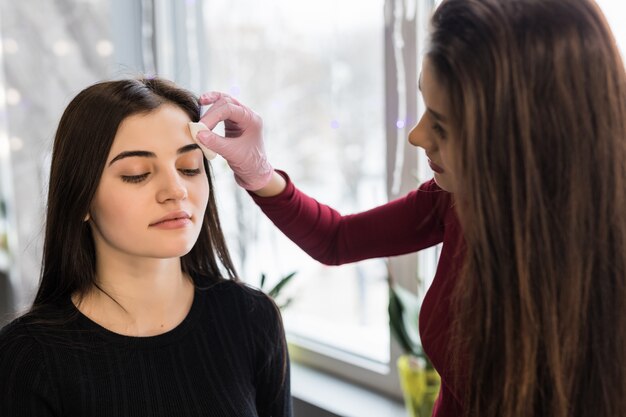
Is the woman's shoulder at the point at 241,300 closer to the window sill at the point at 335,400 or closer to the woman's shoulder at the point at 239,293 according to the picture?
the woman's shoulder at the point at 239,293

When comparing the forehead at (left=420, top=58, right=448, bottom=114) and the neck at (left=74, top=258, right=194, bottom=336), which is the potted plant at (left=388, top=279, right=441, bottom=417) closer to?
the neck at (left=74, top=258, right=194, bottom=336)

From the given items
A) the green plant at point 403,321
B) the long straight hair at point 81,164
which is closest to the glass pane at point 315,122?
the green plant at point 403,321

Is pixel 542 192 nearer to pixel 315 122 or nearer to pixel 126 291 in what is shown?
pixel 126 291

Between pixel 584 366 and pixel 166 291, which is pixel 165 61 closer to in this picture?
pixel 166 291

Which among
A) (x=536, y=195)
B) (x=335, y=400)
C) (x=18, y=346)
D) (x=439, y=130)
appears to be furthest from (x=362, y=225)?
(x=335, y=400)

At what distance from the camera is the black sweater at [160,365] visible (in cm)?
104

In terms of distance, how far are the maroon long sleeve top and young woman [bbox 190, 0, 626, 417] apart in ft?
0.50

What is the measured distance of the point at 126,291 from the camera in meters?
1.15

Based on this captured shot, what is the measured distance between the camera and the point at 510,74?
814mm

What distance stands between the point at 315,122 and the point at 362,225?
0.83 m

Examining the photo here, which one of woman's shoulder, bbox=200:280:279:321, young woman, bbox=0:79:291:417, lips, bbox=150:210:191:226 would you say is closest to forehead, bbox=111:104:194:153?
young woman, bbox=0:79:291:417

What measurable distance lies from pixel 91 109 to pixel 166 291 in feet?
1.15

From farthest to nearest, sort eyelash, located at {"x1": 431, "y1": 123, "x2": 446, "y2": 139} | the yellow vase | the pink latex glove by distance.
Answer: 1. the yellow vase
2. the pink latex glove
3. eyelash, located at {"x1": 431, "y1": 123, "x2": 446, "y2": 139}

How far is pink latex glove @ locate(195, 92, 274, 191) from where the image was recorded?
1.19 m
